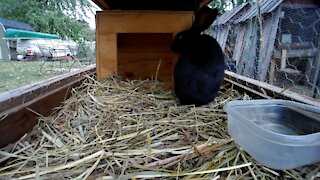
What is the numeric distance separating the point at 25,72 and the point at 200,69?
0.73m

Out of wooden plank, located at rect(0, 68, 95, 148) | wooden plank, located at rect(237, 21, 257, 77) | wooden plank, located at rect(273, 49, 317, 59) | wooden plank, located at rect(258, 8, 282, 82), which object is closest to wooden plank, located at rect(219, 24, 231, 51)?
wooden plank, located at rect(237, 21, 257, 77)

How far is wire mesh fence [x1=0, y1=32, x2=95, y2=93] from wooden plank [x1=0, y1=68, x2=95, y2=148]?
0.22 ft

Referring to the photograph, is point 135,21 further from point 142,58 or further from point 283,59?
point 283,59

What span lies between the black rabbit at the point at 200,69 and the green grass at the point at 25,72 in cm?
60

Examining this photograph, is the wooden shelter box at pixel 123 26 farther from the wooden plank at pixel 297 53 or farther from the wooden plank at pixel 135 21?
the wooden plank at pixel 297 53

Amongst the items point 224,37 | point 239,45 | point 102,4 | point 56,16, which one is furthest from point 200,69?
point 224,37

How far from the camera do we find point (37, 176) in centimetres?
53

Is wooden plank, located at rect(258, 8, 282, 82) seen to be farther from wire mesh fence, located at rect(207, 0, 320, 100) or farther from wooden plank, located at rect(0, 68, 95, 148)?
wooden plank, located at rect(0, 68, 95, 148)

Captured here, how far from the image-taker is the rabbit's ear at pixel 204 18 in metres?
1.20

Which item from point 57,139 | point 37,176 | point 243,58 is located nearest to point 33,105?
point 57,139

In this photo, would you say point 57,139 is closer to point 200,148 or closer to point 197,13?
point 200,148

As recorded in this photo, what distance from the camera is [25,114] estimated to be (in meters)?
0.75

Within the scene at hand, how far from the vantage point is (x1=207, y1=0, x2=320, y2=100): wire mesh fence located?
1.36 meters

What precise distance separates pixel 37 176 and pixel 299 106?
0.71 meters
